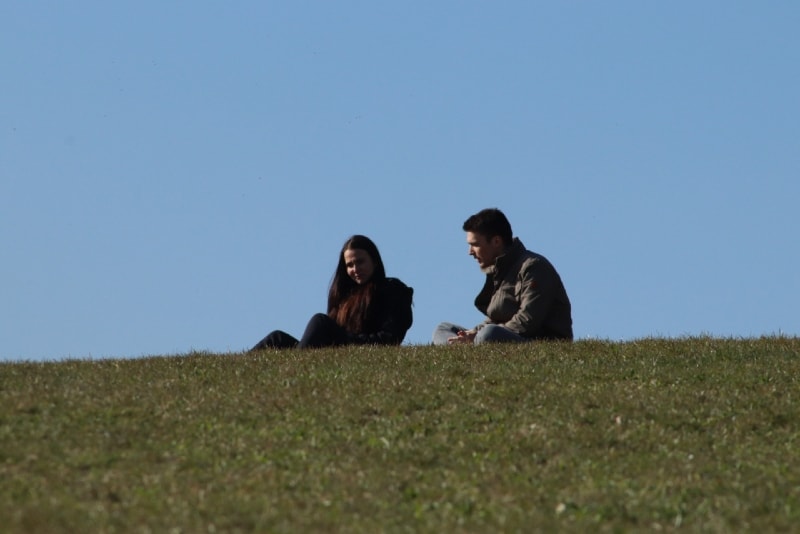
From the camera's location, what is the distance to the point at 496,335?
22219mm

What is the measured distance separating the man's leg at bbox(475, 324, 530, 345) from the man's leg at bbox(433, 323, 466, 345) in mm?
1017

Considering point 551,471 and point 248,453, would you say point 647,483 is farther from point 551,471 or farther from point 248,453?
point 248,453

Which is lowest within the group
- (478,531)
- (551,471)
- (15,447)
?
(478,531)

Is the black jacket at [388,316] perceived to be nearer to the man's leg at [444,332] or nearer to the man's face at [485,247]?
the man's leg at [444,332]

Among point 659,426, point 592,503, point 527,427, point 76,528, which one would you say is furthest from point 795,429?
point 76,528

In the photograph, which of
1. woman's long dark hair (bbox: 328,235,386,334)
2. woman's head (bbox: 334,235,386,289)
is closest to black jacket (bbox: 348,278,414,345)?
woman's long dark hair (bbox: 328,235,386,334)

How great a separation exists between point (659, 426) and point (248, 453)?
16.4 feet

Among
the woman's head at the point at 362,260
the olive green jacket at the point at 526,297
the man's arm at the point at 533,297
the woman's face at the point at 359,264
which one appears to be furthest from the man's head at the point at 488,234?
the woman's face at the point at 359,264

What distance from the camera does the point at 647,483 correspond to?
13.5 metres

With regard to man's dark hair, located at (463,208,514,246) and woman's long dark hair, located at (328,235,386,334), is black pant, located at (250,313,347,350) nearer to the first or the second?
woman's long dark hair, located at (328,235,386,334)

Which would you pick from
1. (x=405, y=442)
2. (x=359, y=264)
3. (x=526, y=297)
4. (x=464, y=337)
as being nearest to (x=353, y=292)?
(x=359, y=264)

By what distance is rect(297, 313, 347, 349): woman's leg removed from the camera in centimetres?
2236

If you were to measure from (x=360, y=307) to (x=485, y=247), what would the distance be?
2.30m

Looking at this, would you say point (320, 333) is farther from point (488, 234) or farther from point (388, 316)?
point (488, 234)
